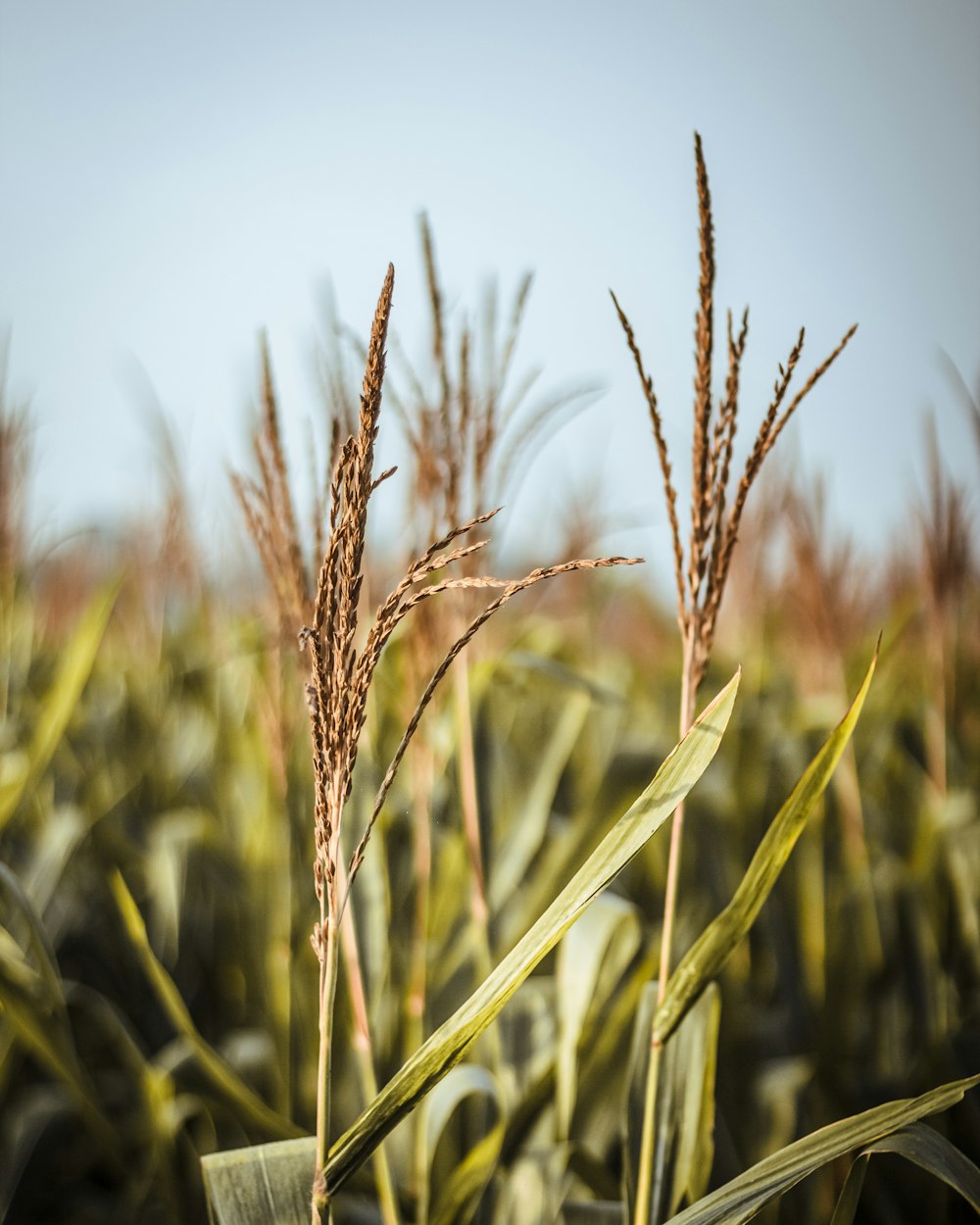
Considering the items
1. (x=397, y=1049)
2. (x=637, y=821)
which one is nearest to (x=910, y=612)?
(x=397, y=1049)

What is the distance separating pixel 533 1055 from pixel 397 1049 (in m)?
0.17

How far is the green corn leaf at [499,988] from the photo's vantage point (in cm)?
45

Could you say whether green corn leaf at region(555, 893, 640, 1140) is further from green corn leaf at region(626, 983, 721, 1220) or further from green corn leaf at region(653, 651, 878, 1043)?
green corn leaf at region(653, 651, 878, 1043)

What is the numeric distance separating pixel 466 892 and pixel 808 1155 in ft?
2.42

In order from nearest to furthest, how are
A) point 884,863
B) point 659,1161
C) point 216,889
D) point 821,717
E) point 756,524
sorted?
1. point 659,1161
2. point 884,863
3. point 216,889
4. point 821,717
5. point 756,524

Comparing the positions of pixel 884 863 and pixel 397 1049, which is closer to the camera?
pixel 397 1049

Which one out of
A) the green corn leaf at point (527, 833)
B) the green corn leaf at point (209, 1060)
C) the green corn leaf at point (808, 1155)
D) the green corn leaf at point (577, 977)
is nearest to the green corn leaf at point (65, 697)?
the green corn leaf at point (209, 1060)

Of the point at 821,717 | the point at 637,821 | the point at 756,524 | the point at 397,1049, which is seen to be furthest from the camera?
the point at 756,524

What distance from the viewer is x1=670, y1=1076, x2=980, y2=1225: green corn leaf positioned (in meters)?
0.49

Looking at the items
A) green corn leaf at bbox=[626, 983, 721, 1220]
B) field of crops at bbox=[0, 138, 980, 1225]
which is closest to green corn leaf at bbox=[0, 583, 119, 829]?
field of crops at bbox=[0, 138, 980, 1225]

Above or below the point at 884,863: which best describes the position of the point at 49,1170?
below

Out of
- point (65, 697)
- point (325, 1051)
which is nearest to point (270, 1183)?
point (325, 1051)

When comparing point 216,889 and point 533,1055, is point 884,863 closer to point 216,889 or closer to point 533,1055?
point 533,1055

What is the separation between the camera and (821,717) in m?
1.66
